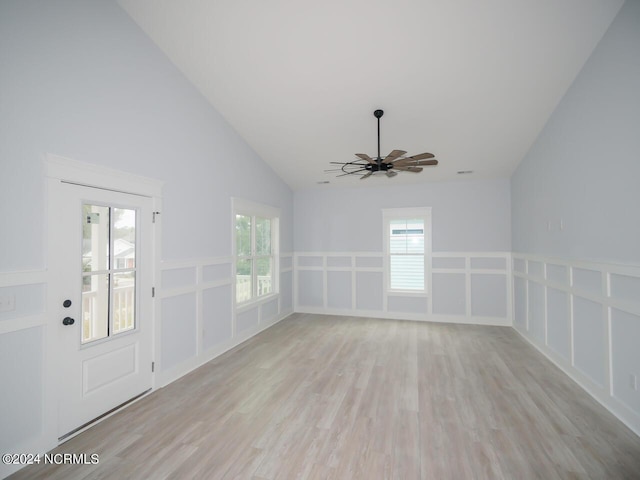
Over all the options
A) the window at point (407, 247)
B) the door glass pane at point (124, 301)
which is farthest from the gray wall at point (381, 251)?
the door glass pane at point (124, 301)

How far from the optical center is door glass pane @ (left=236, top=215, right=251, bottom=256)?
488 cm

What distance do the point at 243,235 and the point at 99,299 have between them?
8.16 ft

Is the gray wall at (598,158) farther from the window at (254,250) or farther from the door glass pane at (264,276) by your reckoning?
the door glass pane at (264,276)

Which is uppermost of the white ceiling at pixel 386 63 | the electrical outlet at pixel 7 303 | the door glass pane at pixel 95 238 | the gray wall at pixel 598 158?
the white ceiling at pixel 386 63

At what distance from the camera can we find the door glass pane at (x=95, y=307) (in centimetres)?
260

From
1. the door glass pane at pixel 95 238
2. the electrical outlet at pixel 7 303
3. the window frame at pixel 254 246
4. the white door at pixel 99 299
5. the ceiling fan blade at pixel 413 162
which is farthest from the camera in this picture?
the window frame at pixel 254 246

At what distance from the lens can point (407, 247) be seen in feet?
20.6

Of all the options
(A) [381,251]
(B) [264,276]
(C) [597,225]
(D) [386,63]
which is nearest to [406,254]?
(A) [381,251]

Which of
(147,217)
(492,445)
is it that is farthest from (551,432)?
(147,217)

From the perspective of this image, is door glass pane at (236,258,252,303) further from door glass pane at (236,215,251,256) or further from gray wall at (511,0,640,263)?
gray wall at (511,0,640,263)

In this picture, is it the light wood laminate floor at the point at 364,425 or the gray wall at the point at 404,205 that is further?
the gray wall at the point at 404,205

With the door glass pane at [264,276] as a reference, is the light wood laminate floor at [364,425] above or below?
below

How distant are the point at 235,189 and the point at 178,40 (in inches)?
78.1

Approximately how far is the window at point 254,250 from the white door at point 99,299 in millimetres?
1691
